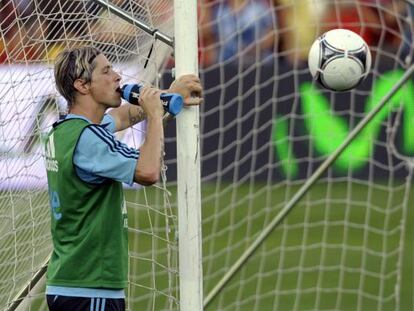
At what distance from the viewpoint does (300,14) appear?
8.57 metres

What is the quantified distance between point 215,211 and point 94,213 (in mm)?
5561

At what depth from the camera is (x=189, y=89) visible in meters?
4.77

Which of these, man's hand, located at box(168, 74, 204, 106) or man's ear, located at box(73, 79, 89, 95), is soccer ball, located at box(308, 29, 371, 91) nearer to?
man's hand, located at box(168, 74, 204, 106)

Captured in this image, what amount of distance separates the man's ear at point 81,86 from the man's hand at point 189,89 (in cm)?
32

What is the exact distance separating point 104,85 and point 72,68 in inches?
5.3

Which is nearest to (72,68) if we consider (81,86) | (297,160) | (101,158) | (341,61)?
(81,86)

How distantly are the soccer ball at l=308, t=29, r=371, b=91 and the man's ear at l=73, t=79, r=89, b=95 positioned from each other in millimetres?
1546

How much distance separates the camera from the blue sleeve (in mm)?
4500

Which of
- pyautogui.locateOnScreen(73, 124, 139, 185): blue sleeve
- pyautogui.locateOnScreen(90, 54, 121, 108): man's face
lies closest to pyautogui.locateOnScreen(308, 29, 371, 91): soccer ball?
pyautogui.locateOnScreen(90, 54, 121, 108): man's face

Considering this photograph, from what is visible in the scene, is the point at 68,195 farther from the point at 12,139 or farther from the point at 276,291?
the point at 276,291

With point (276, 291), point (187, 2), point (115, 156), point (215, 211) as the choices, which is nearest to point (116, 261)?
point (115, 156)

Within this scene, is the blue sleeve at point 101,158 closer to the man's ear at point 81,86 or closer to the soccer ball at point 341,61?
the man's ear at point 81,86

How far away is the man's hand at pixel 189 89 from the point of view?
4.76m

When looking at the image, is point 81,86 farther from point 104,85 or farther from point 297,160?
point 297,160
